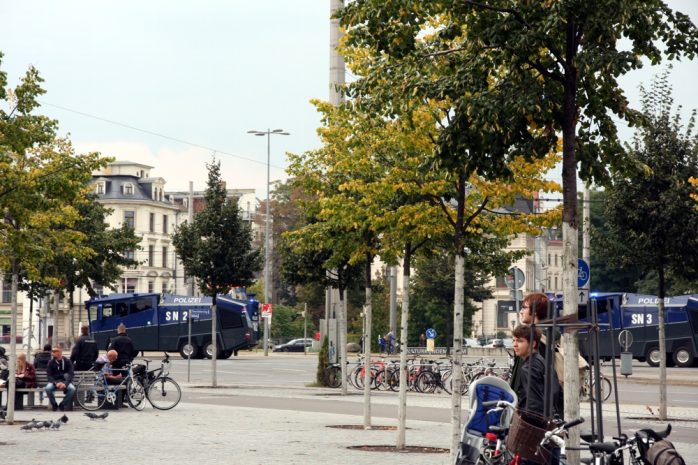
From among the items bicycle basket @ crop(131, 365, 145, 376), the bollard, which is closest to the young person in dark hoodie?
bicycle basket @ crop(131, 365, 145, 376)

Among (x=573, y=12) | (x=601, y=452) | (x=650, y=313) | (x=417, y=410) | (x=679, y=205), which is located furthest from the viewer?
(x=650, y=313)

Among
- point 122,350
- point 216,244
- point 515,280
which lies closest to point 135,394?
point 122,350

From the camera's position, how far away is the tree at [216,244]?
119 feet

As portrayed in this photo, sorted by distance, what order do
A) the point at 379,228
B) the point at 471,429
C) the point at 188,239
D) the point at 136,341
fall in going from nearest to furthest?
the point at 471,429 → the point at 379,228 → the point at 188,239 → the point at 136,341

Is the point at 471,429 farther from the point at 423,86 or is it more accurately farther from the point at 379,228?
the point at 379,228

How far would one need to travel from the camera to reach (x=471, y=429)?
9.13 m

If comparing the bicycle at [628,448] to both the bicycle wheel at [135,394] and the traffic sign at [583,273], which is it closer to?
the traffic sign at [583,273]


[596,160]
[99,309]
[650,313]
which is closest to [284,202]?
[99,309]

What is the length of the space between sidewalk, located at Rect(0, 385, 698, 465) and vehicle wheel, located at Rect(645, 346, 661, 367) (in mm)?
29595

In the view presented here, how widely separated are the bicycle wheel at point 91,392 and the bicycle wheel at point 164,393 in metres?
1.00

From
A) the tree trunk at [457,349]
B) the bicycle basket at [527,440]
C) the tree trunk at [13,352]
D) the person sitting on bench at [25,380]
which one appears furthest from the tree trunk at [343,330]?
the bicycle basket at [527,440]

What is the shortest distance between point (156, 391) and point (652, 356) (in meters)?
34.2

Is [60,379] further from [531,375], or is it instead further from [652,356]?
[652,356]

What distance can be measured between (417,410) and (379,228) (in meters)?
9.66
